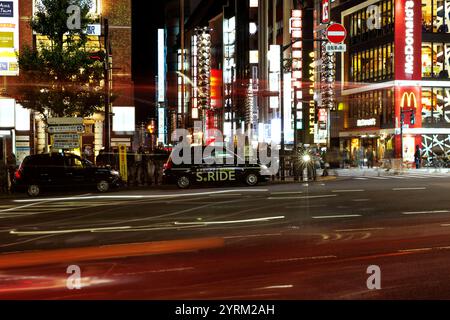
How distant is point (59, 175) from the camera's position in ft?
78.6

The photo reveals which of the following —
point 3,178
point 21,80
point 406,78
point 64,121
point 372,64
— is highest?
point 372,64

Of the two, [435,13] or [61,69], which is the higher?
[435,13]

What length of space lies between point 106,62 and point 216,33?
72.0 m

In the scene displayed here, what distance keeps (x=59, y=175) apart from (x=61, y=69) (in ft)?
26.0

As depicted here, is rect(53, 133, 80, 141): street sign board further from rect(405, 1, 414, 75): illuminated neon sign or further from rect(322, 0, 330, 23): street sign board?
rect(322, 0, 330, 23): street sign board

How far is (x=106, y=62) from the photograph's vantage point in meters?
26.9

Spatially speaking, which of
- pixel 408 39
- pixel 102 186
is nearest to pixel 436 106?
pixel 408 39

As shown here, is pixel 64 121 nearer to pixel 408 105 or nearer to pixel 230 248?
pixel 230 248

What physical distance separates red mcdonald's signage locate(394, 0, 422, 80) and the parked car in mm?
35240

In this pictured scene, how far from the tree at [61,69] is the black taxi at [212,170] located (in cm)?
788

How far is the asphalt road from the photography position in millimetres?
7168

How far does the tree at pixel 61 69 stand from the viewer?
30.1m

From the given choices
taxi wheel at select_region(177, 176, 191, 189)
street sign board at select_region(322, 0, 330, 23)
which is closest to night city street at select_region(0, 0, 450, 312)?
taxi wheel at select_region(177, 176, 191, 189)

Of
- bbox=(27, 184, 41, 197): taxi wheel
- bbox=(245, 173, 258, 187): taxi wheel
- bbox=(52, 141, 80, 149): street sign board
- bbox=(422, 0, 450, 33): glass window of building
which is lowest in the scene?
bbox=(27, 184, 41, 197): taxi wheel
